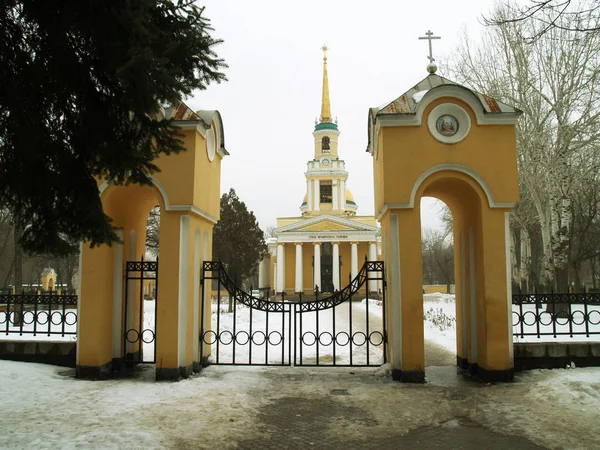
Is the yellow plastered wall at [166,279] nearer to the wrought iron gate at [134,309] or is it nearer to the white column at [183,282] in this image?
the white column at [183,282]

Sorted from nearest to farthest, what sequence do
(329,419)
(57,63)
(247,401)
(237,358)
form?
(57,63) → (329,419) → (247,401) → (237,358)

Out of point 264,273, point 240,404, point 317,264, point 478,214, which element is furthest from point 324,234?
point 240,404

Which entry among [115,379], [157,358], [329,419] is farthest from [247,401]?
[115,379]

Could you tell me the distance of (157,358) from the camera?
26.9 feet

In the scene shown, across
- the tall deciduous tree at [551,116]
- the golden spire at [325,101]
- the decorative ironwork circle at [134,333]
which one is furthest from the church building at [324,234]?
the decorative ironwork circle at [134,333]

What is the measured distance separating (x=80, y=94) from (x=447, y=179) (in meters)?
6.36

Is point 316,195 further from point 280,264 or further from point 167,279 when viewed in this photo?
point 167,279

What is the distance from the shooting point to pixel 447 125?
27.7 feet

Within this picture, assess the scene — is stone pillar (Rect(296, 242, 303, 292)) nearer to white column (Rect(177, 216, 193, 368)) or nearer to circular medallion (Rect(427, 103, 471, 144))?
white column (Rect(177, 216, 193, 368))

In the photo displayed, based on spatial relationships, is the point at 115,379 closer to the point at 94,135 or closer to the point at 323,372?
the point at 323,372

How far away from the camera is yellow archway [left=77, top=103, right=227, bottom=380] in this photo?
8.23 meters

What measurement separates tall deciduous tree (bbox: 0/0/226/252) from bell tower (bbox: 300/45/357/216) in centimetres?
4586

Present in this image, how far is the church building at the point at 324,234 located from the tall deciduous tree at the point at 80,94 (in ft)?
122

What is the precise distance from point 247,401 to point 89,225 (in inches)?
149
